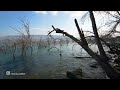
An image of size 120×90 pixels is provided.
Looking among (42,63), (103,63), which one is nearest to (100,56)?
(103,63)

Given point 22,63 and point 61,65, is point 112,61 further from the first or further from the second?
point 22,63

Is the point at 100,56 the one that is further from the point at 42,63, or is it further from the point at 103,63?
the point at 42,63

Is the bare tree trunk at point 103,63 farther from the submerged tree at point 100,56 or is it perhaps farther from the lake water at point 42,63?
the lake water at point 42,63

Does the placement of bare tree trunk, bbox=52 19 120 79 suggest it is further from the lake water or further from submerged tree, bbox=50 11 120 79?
the lake water

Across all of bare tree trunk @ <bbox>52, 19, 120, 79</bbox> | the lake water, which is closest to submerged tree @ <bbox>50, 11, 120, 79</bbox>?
bare tree trunk @ <bbox>52, 19, 120, 79</bbox>

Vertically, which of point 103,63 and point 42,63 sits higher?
point 42,63

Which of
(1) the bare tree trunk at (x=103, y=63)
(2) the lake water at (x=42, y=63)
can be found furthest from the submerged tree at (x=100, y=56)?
(2) the lake water at (x=42, y=63)

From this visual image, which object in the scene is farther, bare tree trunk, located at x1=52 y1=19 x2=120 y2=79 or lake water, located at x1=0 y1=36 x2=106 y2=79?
bare tree trunk, located at x1=52 y1=19 x2=120 y2=79

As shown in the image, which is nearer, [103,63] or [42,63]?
[42,63]

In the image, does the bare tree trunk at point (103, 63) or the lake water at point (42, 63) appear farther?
the bare tree trunk at point (103, 63)

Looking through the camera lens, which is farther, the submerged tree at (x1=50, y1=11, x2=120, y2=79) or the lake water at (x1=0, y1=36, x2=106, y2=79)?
the submerged tree at (x1=50, y1=11, x2=120, y2=79)
